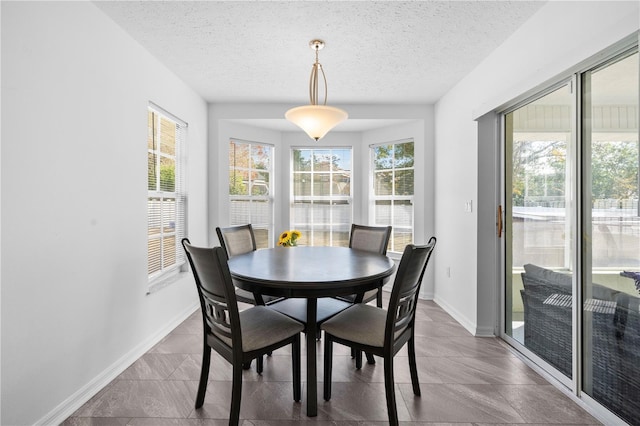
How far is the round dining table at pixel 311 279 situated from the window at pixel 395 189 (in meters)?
2.13

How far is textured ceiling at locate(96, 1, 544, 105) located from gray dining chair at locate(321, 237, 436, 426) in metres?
1.60

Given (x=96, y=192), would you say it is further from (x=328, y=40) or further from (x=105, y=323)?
(x=328, y=40)

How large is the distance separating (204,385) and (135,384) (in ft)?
2.07

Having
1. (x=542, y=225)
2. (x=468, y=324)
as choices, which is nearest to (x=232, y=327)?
(x=542, y=225)

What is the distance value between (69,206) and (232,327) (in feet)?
3.96

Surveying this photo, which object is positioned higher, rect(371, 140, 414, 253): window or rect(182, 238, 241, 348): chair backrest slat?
rect(371, 140, 414, 253): window

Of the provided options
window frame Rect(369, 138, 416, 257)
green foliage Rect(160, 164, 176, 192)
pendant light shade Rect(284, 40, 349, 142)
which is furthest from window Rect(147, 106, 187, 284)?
window frame Rect(369, 138, 416, 257)

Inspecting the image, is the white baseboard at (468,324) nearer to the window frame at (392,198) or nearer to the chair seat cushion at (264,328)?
the window frame at (392,198)

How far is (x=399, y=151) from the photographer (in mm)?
4316

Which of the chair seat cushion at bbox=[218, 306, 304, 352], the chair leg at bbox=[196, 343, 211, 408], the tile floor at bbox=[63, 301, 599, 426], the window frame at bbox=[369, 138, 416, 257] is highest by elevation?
the window frame at bbox=[369, 138, 416, 257]

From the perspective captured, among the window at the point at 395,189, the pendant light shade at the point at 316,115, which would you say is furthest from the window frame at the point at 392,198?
the pendant light shade at the point at 316,115

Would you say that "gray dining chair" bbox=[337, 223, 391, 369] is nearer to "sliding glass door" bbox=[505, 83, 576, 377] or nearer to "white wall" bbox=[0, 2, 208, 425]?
"sliding glass door" bbox=[505, 83, 576, 377]

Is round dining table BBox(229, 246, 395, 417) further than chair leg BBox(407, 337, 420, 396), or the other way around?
chair leg BBox(407, 337, 420, 396)

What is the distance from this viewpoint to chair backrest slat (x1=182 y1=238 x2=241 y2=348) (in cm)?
153
